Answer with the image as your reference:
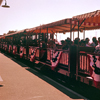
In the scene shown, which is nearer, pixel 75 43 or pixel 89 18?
pixel 89 18

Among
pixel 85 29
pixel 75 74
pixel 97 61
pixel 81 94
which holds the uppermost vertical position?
pixel 85 29

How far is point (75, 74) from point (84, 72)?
2.06 feet

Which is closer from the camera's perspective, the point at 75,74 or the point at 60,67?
the point at 75,74

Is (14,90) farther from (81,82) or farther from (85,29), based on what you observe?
(85,29)

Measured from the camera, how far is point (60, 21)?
9438 mm

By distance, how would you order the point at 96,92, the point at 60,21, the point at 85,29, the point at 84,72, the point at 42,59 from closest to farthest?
the point at 96,92 → the point at 84,72 → the point at 60,21 → the point at 42,59 → the point at 85,29

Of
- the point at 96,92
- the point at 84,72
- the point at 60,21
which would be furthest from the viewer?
the point at 60,21

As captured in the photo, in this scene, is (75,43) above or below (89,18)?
below

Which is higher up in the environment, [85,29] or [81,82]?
[85,29]

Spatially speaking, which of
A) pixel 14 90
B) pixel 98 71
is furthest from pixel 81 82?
pixel 14 90

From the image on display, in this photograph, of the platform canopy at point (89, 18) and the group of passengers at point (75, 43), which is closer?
the platform canopy at point (89, 18)

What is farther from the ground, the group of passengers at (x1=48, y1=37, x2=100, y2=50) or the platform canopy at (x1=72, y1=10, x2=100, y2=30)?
the platform canopy at (x1=72, y1=10, x2=100, y2=30)

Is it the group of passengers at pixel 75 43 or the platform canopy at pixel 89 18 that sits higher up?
the platform canopy at pixel 89 18

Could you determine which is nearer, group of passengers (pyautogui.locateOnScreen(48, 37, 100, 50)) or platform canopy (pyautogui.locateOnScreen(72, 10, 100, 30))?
platform canopy (pyautogui.locateOnScreen(72, 10, 100, 30))
